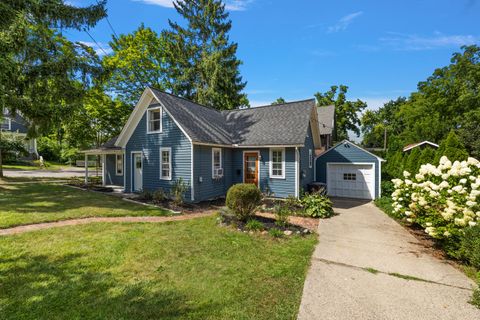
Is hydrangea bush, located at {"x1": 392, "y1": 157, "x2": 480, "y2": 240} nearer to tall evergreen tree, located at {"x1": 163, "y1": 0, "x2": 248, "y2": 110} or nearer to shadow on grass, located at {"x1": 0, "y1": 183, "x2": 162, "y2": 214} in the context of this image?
shadow on grass, located at {"x1": 0, "y1": 183, "x2": 162, "y2": 214}

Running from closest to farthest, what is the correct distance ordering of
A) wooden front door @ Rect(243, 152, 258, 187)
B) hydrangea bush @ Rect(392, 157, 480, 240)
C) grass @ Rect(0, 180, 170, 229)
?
hydrangea bush @ Rect(392, 157, 480, 240) < grass @ Rect(0, 180, 170, 229) < wooden front door @ Rect(243, 152, 258, 187)

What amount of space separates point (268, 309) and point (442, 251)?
5.34 m

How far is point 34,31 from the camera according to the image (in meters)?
11.9

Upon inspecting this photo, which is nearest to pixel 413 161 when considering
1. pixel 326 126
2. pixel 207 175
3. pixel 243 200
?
pixel 243 200

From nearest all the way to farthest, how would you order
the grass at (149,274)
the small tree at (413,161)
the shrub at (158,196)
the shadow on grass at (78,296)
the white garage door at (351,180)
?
the shadow on grass at (78,296), the grass at (149,274), the shrub at (158,196), the small tree at (413,161), the white garage door at (351,180)

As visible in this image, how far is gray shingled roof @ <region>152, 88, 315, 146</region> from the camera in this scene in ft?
38.2

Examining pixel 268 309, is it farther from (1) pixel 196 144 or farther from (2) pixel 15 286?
(1) pixel 196 144

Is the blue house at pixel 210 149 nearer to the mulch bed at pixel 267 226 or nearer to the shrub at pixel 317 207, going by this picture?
the shrub at pixel 317 207

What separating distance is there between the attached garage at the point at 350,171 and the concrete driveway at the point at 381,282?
711cm

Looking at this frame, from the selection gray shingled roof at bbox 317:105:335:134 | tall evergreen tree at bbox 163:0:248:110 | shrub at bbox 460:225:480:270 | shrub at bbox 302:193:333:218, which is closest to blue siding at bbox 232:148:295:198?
shrub at bbox 302:193:333:218

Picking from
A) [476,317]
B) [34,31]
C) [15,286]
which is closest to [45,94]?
[34,31]

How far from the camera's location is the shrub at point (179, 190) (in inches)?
402

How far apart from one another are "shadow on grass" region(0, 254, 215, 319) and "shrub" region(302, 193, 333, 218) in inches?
268

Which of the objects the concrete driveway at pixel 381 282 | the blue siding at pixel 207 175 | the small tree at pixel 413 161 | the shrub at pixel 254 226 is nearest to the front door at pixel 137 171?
the blue siding at pixel 207 175
